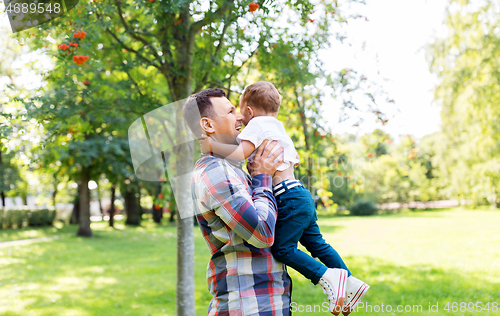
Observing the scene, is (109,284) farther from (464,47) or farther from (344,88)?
(464,47)

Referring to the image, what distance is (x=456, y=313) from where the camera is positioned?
5090 millimetres

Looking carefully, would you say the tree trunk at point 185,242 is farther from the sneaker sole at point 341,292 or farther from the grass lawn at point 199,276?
the sneaker sole at point 341,292

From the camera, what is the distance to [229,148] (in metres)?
1.66

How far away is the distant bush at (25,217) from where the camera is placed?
20.7 meters

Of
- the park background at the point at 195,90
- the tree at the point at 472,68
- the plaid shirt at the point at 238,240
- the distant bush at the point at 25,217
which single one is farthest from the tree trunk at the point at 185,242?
the distant bush at the point at 25,217

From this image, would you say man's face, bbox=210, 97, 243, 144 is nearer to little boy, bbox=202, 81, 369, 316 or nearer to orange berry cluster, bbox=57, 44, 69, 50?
little boy, bbox=202, 81, 369, 316

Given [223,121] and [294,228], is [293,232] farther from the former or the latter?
[223,121]

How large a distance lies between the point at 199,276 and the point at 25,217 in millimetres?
18285

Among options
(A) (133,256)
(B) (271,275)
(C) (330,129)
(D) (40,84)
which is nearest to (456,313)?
(C) (330,129)

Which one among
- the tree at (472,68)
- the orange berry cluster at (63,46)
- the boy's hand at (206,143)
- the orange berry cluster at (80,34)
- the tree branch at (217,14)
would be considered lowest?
the boy's hand at (206,143)

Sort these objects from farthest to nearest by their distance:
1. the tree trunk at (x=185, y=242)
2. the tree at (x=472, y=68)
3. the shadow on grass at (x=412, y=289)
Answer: the tree at (x=472, y=68), the shadow on grass at (x=412, y=289), the tree trunk at (x=185, y=242)

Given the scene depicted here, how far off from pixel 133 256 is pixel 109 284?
12.6ft

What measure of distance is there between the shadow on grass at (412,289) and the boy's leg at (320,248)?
3.35m

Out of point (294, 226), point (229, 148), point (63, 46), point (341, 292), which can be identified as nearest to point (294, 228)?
point (294, 226)
